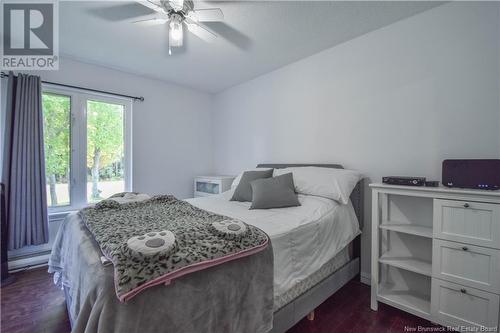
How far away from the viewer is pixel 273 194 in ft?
6.92

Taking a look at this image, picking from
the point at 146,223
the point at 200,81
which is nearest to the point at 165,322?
the point at 146,223

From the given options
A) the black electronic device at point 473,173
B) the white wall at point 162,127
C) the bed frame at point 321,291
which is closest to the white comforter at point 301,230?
the bed frame at point 321,291

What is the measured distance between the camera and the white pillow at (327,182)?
2.05m

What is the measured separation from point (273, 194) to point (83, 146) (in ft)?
8.55

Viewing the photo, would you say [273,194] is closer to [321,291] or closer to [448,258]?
[321,291]

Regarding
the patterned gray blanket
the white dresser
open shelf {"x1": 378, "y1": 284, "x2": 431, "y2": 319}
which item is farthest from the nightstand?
open shelf {"x1": 378, "y1": 284, "x2": 431, "y2": 319}

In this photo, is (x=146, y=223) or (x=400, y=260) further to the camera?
(x=400, y=260)

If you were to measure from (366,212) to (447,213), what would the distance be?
81cm

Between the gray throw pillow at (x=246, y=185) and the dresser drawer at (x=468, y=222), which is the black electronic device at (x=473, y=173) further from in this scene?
the gray throw pillow at (x=246, y=185)

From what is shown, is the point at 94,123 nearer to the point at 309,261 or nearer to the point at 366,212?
the point at 309,261

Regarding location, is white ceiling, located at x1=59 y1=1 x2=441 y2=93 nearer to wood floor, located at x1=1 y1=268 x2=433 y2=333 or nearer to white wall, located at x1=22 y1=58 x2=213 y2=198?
white wall, located at x1=22 y1=58 x2=213 y2=198

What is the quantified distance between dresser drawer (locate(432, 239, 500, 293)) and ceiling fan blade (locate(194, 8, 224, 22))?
2.26 m

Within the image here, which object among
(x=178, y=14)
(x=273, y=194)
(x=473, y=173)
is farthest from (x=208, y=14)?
(x=473, y=173)

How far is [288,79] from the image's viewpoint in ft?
9.76
